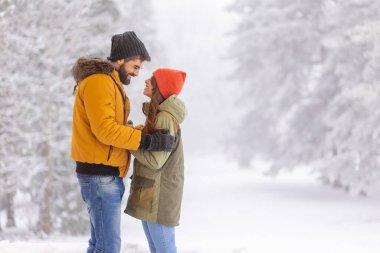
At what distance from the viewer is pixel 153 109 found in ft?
13.6

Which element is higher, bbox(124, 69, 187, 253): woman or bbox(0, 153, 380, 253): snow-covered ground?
bbox(124, 69, 187, 253): woman

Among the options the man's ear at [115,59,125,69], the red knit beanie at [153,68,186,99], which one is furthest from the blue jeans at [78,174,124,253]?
the man's ear at [115,59,125,69]

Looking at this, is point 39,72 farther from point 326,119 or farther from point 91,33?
point 326,119

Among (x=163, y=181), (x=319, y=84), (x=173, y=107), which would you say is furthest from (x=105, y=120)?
(x=319, y=84)

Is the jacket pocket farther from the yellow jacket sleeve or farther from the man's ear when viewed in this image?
the man's ear

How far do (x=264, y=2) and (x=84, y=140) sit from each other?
20.5m

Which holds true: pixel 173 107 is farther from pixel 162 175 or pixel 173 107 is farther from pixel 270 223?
pixel 270 223

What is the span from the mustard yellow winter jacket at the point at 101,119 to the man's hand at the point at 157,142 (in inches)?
1.9

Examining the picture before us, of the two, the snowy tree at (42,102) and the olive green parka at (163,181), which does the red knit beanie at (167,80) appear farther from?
the snowy tree at (42,102)

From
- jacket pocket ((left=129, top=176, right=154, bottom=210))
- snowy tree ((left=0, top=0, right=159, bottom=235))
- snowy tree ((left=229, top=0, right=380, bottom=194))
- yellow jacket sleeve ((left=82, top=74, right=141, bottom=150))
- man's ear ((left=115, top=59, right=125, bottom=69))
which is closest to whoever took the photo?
yellow jacket sleeve ((left=82, top=74, right=141, bottom=150))

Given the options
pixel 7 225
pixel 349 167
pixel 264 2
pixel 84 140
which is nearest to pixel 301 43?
pixel 264 2

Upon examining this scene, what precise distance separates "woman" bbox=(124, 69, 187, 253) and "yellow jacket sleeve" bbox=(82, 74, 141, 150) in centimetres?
18

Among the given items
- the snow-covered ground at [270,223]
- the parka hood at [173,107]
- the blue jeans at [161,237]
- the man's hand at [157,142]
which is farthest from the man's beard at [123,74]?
the snow-covered ground at [270,223]

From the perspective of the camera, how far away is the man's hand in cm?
394
